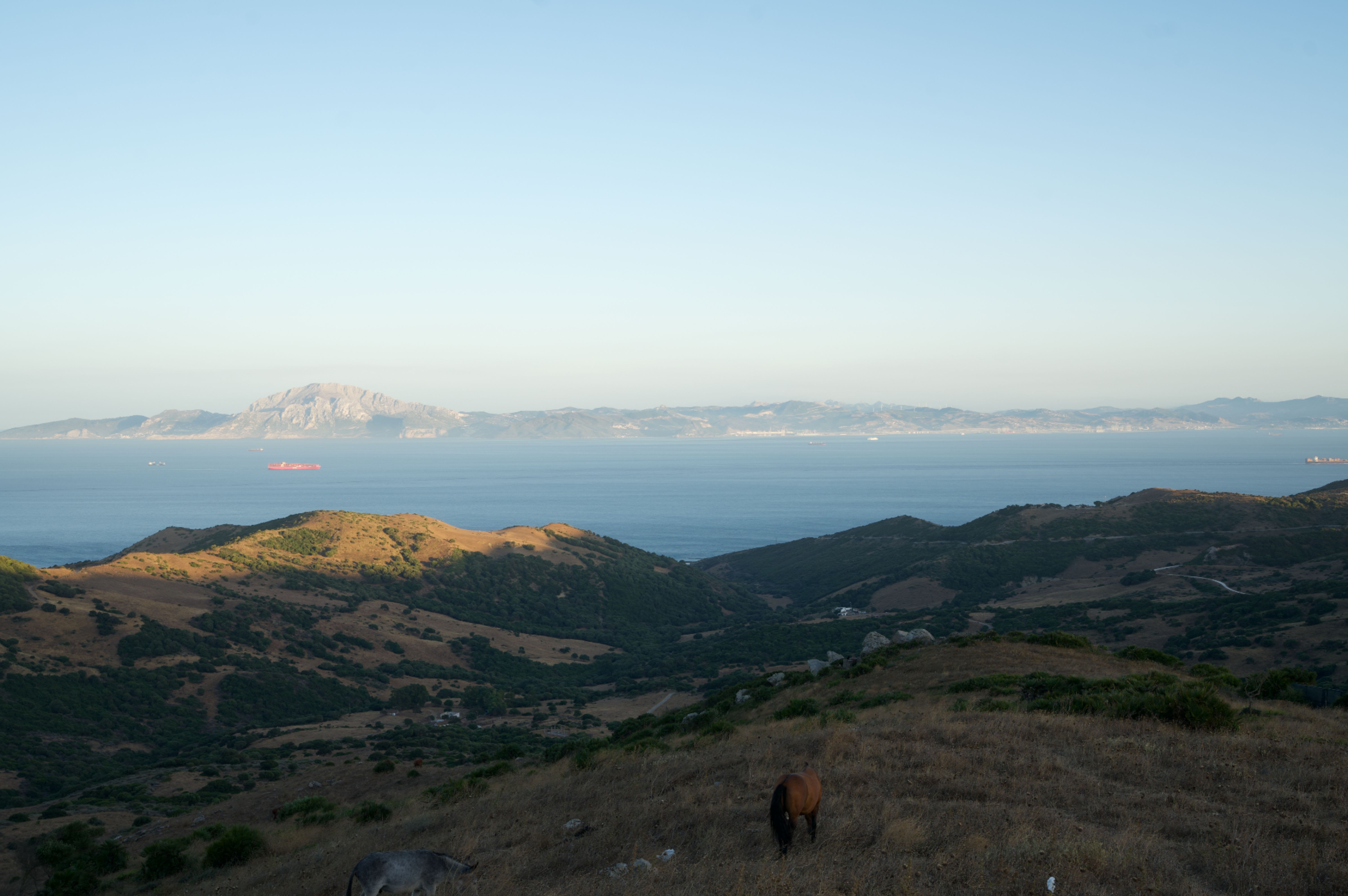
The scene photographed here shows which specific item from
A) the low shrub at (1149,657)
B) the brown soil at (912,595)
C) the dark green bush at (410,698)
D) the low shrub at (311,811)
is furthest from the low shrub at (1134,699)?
the brown soil at (912,595)

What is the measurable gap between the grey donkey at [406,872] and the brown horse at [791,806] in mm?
3912

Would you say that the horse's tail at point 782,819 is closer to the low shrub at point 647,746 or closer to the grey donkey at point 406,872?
the grey donkey at point 406,872

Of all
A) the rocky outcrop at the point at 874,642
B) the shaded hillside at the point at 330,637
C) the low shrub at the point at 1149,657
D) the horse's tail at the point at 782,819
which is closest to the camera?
the horse's tail at the point at 782,819

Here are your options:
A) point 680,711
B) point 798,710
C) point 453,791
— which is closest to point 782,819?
point 453,791

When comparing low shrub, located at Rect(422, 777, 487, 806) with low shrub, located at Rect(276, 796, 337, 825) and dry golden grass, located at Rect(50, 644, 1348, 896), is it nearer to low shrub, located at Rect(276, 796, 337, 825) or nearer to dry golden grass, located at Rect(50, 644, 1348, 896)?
dry golden grass, located at Rect(50, 644, 1348, 896)

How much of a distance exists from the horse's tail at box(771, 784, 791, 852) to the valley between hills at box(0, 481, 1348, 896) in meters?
0.25

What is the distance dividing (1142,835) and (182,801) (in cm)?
2739

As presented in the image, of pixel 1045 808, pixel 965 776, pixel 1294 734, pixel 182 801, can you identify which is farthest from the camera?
pixel 182 801

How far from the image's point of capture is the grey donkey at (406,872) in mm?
8484

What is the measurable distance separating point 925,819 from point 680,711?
17.8 m

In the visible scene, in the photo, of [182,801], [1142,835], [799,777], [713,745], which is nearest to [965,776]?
[1142,835]

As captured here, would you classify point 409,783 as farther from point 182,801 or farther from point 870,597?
point 870,597

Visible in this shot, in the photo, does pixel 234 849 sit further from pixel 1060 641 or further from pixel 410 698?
pixel 410 698

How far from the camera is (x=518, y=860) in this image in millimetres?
9250
